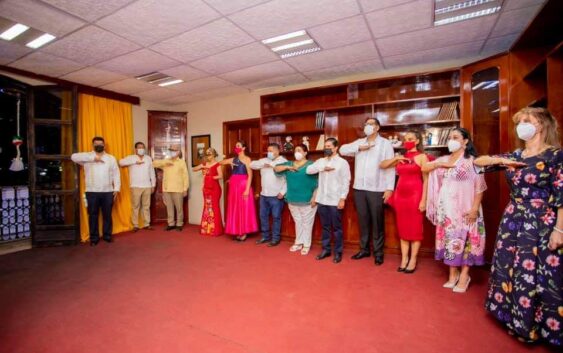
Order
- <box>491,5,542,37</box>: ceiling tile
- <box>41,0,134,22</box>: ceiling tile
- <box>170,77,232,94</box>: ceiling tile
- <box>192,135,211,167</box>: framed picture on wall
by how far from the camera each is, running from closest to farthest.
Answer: <box>41,0,134,22</box>: ceiling tile
<box>491,5,542,37</box>: ceiling tile
<box>170,77,232,94</box>: ceiling tile
<box>192,135,211,167</box>: framed picture on wall

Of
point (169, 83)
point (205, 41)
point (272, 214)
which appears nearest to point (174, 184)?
point (169, 83)

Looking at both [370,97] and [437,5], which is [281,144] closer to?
[370,97]

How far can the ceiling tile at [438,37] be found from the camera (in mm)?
2941

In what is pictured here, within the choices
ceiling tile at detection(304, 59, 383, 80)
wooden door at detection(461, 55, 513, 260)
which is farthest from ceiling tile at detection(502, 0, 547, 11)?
ceiling tile at detection(304, 59, 383, 80)

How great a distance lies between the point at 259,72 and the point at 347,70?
1345 millimetres

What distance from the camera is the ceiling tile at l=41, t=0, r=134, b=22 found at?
2421 millimetres

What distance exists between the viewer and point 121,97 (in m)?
5.42

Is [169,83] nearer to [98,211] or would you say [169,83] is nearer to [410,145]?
[98,211]

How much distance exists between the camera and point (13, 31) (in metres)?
2.97

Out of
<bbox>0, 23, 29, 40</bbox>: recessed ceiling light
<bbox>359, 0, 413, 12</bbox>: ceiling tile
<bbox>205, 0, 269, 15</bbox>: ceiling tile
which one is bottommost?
<bbox>205, 0, 269, 15</bbox>: ceiling tile

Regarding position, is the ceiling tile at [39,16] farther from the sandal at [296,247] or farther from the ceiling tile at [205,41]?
the sandal at [296,247]

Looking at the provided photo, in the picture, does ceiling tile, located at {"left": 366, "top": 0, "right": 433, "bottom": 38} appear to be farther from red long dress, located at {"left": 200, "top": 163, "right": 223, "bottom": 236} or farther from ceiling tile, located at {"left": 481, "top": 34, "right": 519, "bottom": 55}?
red long dress, located at {"left": 200, "top": 163, "right": 223, "bottom": 236}

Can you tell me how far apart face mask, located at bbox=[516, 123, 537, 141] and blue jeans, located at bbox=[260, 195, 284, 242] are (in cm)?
301

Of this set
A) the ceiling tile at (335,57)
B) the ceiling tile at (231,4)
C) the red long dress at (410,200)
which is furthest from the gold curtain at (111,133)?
the red long dress at (410,200)
